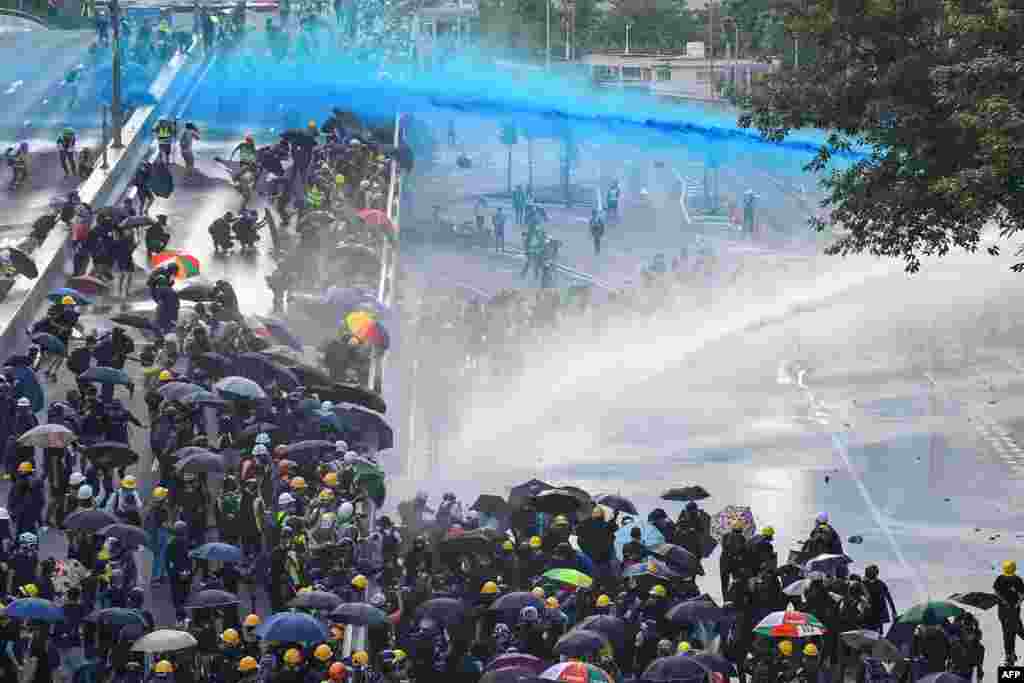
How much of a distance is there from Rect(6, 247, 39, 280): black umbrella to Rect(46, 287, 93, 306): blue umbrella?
3167 millimetres

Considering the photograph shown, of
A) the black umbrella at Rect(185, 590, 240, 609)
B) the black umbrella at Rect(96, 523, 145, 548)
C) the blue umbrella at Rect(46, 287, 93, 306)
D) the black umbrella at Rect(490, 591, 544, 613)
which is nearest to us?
the black umbrella at Rect(185, 590, 240, 609)

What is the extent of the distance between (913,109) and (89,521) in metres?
20.0

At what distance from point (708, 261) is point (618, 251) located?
10192 mm

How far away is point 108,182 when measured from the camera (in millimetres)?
63094

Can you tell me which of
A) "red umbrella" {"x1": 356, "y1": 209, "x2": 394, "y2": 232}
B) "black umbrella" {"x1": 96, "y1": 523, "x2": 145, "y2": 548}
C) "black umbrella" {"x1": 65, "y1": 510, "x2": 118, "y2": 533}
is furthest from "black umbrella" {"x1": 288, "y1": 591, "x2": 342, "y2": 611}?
"red umbrella" {"x1": 356, "y1": 209, "x2": 394, "y2": 232}

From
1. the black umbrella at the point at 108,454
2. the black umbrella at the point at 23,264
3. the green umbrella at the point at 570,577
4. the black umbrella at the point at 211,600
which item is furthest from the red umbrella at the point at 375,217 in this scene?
the black umbrella at the point at 211,600

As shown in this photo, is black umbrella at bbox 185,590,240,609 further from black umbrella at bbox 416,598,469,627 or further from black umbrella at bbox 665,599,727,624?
black umbrella at bbox 665,599,727,624

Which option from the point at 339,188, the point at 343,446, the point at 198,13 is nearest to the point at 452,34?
the point at 198,13

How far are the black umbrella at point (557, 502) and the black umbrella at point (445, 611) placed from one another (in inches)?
210

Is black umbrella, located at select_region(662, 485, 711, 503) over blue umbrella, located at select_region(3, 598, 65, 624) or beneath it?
beneath

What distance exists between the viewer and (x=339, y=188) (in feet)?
192

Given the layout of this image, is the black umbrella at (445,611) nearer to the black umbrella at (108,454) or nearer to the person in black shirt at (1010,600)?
the black umbrella at (108,454)

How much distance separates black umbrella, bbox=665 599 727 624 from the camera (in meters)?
29.6

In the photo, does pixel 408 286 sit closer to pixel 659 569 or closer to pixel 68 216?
pixel 68 216
